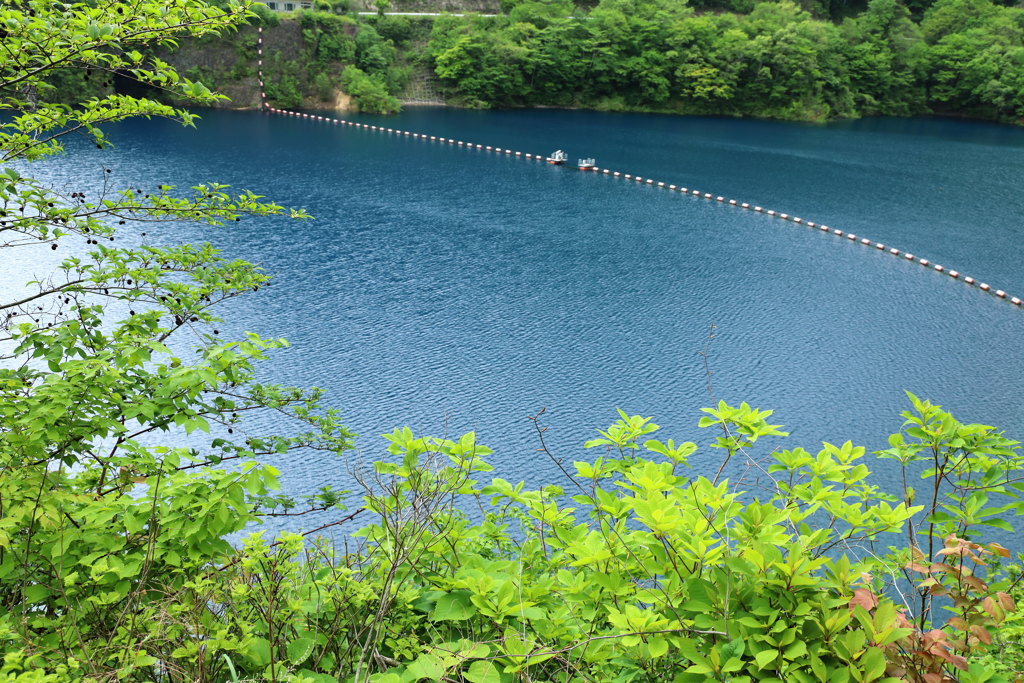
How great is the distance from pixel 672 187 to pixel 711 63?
1456 cm

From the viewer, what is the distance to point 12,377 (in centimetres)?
357

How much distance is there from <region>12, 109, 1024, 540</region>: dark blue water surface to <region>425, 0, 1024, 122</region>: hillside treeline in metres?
6.54

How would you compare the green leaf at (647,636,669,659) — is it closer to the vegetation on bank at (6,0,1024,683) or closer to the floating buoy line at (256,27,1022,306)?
the vegetation on bank at (6,0,1024,683)

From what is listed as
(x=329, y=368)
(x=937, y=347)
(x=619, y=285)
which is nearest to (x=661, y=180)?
(x=619, y=285)

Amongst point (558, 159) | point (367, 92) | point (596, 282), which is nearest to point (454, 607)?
point (596, 282)

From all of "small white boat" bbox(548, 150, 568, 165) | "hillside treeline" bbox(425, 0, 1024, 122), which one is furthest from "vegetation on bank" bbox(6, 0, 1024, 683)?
"hillside treeline" bbox(425, 0, 1024, 122)

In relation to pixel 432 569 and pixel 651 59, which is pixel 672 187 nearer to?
pixel 651 59

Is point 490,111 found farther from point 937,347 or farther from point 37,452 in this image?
point 37,452

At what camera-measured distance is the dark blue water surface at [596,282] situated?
31.5 feet

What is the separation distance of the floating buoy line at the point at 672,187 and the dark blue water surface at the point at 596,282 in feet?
0.97

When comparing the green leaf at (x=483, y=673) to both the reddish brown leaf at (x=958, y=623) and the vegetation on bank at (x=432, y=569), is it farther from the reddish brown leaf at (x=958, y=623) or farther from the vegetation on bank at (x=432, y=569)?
the reddish brown leaf at (x=958, y=623)

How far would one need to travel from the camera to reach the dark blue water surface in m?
9.60

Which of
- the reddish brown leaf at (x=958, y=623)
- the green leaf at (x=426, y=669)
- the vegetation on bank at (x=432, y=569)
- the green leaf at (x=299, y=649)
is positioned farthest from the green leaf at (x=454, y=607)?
the reddish brown leaf at (x=958, y=623)

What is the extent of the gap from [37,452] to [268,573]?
130cm
